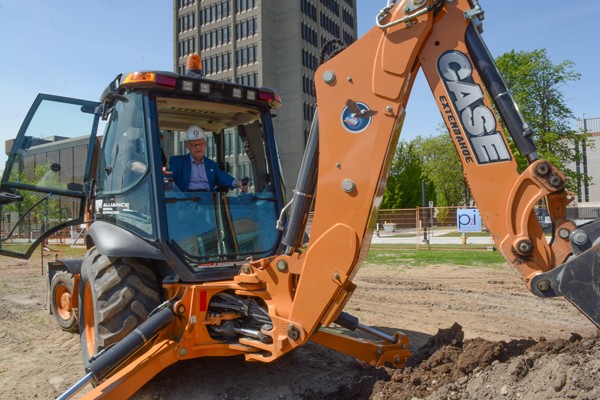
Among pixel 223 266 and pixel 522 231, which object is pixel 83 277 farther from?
pixel 522 231

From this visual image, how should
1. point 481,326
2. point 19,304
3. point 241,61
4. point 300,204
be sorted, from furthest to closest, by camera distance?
point 241,61 → point 19,304 → point 481,326 → point 300,204

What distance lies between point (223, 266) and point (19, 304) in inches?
244

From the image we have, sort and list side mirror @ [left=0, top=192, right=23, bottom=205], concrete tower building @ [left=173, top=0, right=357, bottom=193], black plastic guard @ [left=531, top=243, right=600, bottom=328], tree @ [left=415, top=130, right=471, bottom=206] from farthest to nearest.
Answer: concrete tower building @ [left=173, top=0, right=357, bottom=193] → tree @ [left=415, top=130, right=471, bottom=206] → side mirror @ [left=0, top=192, right=23, bottom=205] → black plastic guard @ [left=531, top=243, right=600, bottom=328]

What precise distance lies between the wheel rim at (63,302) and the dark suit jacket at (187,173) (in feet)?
9.83

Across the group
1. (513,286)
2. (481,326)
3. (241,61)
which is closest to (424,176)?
(241,61)

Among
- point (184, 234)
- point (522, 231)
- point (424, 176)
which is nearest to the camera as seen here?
point (522, 231)

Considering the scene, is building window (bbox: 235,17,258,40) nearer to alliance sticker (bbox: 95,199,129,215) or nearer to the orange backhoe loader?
the orange backhoe loader

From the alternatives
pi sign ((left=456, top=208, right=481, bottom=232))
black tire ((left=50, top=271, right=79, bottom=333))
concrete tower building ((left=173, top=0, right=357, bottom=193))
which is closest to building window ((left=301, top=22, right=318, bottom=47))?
concrete tower building ((left=173, top=0, right=357, bottom=193))

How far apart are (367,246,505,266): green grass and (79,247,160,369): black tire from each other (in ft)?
33.9

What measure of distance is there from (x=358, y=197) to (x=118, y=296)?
205cm

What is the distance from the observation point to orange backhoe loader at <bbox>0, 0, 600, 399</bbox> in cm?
281

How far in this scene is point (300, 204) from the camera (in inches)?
135

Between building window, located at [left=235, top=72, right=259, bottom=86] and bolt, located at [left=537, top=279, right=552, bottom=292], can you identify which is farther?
building window, located at [left=235, top=72, right=259, bottom=86]

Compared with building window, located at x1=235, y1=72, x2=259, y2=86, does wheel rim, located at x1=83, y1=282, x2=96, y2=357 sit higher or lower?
lower
